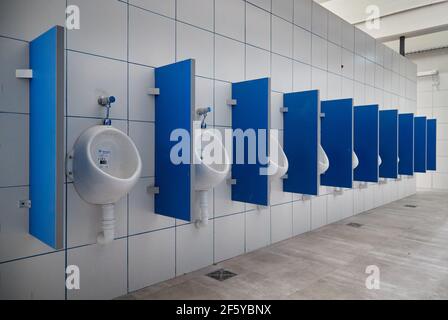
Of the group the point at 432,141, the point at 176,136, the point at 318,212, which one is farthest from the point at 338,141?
the point at 432,141

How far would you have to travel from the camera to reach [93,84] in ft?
6.72

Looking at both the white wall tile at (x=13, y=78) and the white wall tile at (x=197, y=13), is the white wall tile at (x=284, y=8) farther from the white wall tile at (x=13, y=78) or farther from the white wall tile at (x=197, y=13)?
the white wall tile at (x=13, y=78)

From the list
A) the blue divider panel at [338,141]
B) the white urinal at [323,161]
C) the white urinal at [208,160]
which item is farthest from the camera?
the blue divider panel at [338,141]

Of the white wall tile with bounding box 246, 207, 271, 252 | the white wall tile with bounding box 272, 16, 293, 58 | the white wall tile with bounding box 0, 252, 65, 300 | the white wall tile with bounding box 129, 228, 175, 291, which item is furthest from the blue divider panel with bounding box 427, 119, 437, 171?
the white wall tile with bounding box 0, 252, 65, 300

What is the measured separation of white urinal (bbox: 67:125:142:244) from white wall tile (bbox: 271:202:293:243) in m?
1.76

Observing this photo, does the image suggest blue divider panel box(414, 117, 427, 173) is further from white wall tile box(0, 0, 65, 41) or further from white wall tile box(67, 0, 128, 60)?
white wall tile box(0, 0, 65, 41)

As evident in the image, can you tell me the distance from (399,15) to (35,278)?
6088 mm

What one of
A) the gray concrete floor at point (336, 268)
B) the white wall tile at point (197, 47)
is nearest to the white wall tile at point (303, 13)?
the white wall tile at point (197, 47)

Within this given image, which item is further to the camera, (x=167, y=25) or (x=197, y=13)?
(x=197, y=13)

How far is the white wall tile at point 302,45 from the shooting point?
3.66m

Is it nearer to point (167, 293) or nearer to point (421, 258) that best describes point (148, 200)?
point (167, 293)

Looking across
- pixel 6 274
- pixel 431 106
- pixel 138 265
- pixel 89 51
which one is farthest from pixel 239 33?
pixel 431 106

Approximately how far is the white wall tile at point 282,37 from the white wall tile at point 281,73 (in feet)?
0.23

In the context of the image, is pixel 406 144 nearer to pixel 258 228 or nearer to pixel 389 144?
pixel 389 144
